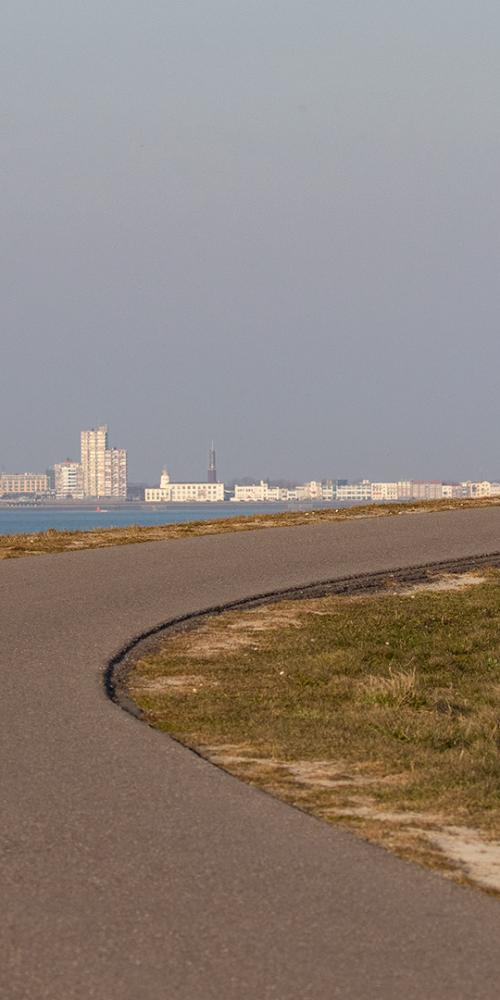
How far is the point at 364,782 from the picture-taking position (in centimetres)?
802

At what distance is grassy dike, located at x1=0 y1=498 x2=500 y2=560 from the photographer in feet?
74.6

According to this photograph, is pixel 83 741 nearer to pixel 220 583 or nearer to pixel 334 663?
pixel 334 663

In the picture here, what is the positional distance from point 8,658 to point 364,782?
4965mm

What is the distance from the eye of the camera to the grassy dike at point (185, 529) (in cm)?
2273

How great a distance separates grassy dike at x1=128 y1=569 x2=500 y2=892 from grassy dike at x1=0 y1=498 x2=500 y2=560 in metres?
7.28

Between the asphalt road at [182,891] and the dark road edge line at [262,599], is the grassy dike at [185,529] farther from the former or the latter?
the asphalt road at [182,891]

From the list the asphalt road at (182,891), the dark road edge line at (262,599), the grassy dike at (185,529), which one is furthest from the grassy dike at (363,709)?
the grassy dike at (185,529)

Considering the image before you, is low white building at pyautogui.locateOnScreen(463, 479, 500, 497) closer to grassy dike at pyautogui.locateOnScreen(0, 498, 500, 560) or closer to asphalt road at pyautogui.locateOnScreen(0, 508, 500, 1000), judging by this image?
grassy dike at pyautogui.locateOnScreen(0, 498, 500, 560)

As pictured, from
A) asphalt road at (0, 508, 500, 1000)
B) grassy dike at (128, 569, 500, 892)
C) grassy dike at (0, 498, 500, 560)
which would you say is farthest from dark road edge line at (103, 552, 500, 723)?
grassy dike at (0, 498, 500, 560)

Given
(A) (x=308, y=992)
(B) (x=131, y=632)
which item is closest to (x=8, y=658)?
(B) (x=131, y=632)

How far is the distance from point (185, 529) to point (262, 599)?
9326 millimetres

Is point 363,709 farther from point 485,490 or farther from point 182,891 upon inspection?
point 485,490

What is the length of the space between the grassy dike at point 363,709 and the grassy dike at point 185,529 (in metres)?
7.28

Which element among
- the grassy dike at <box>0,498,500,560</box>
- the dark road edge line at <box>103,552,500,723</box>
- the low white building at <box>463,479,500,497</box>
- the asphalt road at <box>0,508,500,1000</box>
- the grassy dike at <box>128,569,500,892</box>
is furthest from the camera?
the low white building at <box>463,479,500,497</box>
